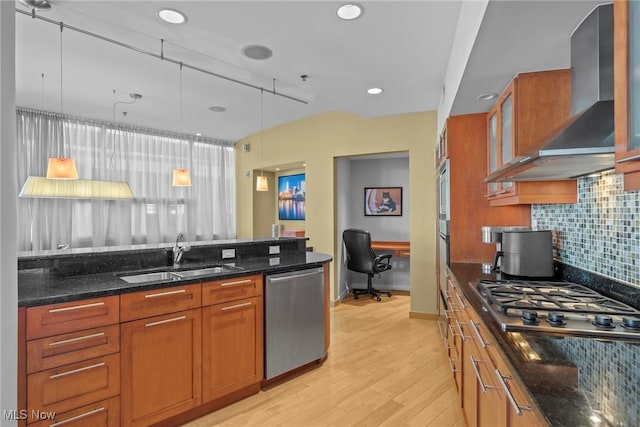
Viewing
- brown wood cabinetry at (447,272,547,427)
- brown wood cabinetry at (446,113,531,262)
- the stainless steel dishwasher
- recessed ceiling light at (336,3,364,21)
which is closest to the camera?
brown wood cabinetry at (447,272,547,427)

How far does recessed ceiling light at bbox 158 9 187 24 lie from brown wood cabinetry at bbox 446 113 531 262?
232 centimetres

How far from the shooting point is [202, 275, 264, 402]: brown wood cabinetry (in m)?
2.30

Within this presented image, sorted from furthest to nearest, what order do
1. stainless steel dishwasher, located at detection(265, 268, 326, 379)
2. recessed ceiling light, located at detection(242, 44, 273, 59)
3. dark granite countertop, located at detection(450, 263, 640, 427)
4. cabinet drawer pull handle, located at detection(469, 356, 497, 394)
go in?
recessed ceiling light, located at detection(242, 44, 273, 59), stainless steel dishwasher, located at detection(265, 268, 326, 379), cabinet drawer pull handle, located at detection(469, 356, 497, 394), dark granite countertop, located at detection(450, 263, 640, 427)

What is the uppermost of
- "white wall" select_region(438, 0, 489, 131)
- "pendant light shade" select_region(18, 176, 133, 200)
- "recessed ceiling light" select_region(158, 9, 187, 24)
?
"recessed ceiling light" select_region(158, 9, 187, 24)

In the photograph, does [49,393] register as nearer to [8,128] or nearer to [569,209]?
[8,128]

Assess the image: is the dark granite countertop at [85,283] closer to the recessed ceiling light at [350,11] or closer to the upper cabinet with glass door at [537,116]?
the upper cabinet with glass door at [537,116]

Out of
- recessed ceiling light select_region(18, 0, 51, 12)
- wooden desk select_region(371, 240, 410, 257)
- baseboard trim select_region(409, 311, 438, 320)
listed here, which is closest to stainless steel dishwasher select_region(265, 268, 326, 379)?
baseboard trim select_region(409, 311, 438, 320)

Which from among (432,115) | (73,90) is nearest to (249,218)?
(73,90)

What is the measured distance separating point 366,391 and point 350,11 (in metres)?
2.77

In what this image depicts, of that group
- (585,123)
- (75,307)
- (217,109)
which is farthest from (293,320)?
(217,109)

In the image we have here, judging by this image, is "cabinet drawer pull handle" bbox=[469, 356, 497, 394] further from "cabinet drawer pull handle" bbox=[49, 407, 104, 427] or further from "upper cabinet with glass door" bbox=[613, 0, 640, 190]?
"cabinet drawer pull handle" bbox=[49, 407, 104, 427]

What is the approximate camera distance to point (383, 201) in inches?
235

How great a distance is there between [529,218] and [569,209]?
2.23 ft

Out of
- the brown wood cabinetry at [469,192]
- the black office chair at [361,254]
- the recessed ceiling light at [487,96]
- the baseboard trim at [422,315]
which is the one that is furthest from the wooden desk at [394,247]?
the recessed ceiling light at [487,96]
